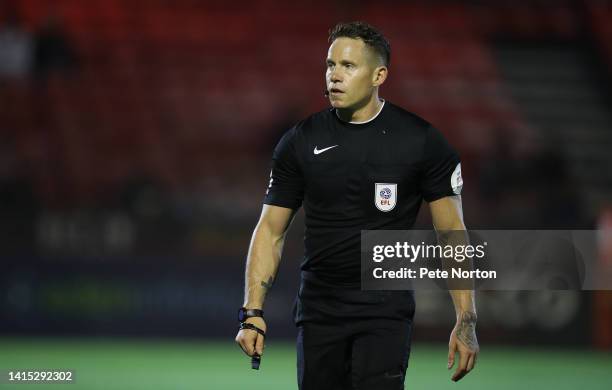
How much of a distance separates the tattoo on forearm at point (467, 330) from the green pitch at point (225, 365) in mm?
4115

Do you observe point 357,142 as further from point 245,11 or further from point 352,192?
point 245,11

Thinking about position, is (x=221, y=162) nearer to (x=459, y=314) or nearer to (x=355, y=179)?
(x=355, y=179)

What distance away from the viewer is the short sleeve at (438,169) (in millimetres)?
4965

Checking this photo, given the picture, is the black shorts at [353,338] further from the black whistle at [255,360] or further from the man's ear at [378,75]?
the man's ear at [378,75]

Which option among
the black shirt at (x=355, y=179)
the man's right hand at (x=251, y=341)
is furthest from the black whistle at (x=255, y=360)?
the black shirt at (x=355, y=179)

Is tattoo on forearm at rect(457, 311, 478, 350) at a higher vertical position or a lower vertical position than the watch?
lower

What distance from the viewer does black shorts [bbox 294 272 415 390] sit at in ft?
15.8

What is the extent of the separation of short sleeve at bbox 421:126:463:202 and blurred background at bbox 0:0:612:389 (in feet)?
14.4

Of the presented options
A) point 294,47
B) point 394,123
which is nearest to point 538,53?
point 294,47

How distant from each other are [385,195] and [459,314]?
25.5 inches

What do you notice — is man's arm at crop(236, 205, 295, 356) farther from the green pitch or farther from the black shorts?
the green pitch

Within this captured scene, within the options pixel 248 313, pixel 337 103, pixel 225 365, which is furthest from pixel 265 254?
pixel 225 365

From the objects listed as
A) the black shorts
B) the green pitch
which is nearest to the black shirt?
the black shorts

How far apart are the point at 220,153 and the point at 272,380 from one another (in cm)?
622
